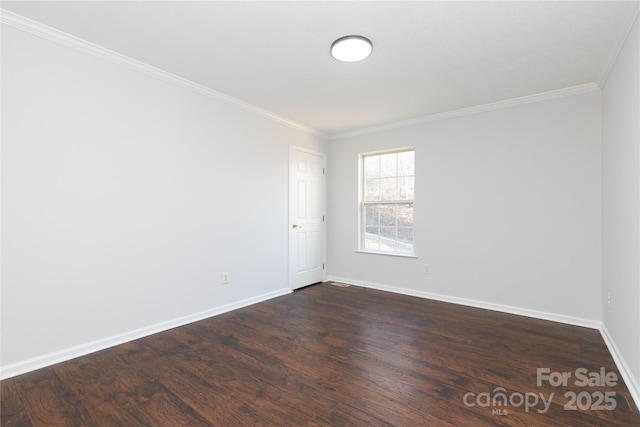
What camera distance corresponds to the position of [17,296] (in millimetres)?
2123

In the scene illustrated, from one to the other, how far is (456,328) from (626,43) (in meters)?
2.70

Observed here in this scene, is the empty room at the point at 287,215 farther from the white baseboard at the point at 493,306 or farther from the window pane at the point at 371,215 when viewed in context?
the window pane at the point at 371,215

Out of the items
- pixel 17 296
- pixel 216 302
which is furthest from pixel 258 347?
pixel 17 296

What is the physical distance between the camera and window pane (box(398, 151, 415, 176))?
173 inches

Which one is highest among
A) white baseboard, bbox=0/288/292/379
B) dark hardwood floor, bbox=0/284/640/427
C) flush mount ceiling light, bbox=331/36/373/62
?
flush mount ceiling light, bbox=331/36/373/62

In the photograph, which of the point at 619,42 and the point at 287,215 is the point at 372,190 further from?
the point at 619,42

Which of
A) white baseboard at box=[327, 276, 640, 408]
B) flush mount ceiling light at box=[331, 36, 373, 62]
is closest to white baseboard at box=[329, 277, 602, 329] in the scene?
white baseboard at box=[327, 276, 640, 408]

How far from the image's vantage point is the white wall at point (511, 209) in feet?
10.3

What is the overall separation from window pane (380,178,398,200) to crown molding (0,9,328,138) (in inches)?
79.4

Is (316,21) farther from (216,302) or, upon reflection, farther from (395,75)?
(216,302)

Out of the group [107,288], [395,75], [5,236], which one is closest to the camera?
[5,236]

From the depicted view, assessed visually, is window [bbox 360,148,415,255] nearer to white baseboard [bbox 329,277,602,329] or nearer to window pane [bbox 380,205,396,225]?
window pane [bbox 380,205,396,225]

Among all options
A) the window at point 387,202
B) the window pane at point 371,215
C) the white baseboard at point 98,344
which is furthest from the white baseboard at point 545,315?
the white baseboard at point 98,344

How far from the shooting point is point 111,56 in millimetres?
2559
